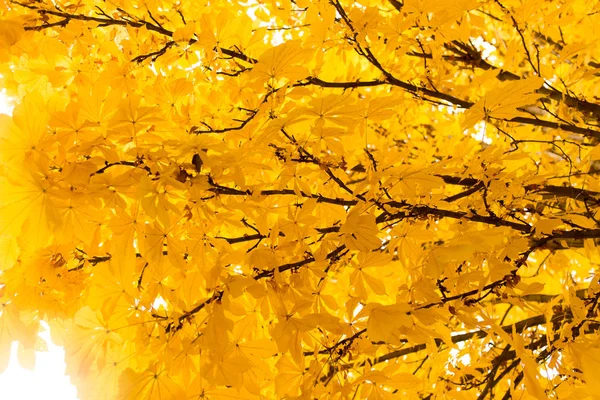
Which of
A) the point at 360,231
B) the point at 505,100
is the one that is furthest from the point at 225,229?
the point at 505,100

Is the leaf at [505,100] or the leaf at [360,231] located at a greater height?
the leaf at [505,100]

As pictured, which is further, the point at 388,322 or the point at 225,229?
the point at 225,229

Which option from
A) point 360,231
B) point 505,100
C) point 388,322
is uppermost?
point 505,100

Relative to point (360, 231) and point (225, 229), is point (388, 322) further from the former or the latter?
point (225, 229)

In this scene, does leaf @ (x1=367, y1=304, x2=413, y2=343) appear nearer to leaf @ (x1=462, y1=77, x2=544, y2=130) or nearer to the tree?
the tree

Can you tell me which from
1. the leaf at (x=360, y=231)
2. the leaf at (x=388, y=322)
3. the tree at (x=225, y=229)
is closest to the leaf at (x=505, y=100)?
the tree at (x=225, y=229)

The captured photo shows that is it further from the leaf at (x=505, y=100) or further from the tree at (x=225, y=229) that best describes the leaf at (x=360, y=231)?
the leaf at (x=505, y=100)

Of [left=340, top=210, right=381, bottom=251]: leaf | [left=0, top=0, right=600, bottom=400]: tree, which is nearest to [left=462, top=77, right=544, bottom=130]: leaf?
[left=0, top=0, right=600, bottom=400]: tree

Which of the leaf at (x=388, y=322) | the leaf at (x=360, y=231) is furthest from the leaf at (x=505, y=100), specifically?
the leaf at (x=388, y=322)

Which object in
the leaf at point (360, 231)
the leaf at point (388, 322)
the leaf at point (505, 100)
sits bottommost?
the leaf at point (388, 322)

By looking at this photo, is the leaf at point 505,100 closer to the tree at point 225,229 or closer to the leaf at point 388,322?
the tree at point 225,229

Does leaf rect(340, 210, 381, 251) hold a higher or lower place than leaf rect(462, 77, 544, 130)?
lower

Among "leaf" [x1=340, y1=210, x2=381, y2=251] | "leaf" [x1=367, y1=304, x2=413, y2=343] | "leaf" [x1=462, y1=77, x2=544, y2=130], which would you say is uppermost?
"leaf" [x1=462, y1=77, x2=544, y2=130]

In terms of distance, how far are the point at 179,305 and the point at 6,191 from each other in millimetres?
453
